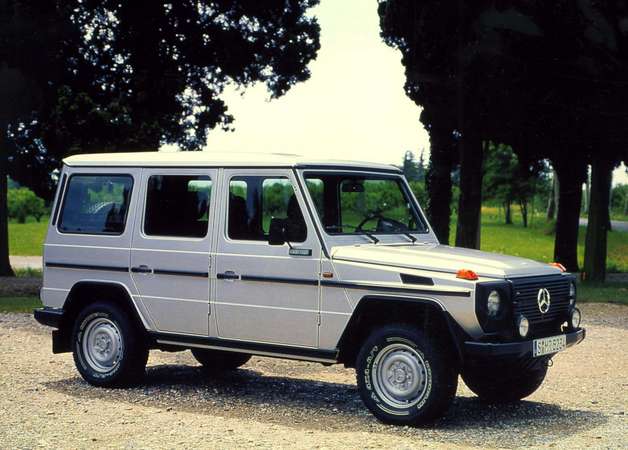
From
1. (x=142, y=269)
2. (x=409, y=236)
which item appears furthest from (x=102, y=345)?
(x=409, y=236)

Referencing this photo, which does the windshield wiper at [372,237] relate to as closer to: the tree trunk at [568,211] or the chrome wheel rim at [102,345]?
the chrome wheel rim at [102,345]

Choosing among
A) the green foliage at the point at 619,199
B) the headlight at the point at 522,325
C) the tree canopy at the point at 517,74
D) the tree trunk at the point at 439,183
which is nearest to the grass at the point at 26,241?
the tree trunk at the point at 439,183

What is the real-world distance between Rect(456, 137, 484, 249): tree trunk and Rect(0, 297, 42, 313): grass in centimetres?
1056

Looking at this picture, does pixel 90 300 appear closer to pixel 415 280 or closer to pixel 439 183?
pixel 415 280

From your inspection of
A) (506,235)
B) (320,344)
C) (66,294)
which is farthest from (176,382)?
(506,235)

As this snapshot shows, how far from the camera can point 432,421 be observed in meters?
7.67

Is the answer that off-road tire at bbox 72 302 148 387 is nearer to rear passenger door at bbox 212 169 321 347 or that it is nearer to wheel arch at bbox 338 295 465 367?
rear passenger door at bbox 212 169 321 347

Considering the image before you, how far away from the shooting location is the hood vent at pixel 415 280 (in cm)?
752

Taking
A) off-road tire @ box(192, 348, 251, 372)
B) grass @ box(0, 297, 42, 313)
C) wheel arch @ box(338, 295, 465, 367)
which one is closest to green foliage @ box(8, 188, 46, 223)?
grass @ box(0, 297, 42, 313)

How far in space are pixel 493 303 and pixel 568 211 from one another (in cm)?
2246

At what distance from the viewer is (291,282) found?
818cm

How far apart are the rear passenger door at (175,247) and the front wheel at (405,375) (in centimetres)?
170

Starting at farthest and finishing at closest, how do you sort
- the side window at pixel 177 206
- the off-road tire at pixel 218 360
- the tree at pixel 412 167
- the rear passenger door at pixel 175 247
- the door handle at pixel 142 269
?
1. the tree at pixel 412 167
2. the off-road tire at pixel 218 360
3. the door handle at pixel 142 269
4. the side window at pixel 177 206
5. the rear passenger door at pixel 175 247

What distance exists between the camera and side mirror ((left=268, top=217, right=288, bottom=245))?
8184 millimetres
